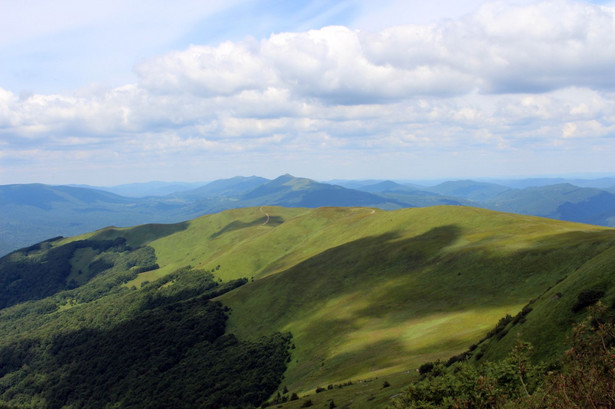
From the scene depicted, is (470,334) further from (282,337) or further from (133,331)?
(133,331)

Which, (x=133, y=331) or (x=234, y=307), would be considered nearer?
(x=234, y=307)

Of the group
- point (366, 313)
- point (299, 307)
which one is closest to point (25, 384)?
point (299, 307)

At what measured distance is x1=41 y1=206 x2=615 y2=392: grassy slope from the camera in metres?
69.6

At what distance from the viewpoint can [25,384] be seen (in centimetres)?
18638

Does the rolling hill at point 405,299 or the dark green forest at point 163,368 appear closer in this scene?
the rolling hill at point 405,299

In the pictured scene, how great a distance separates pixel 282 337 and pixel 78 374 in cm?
11780

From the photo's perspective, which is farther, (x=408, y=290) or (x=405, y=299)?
(x=408, y=290)

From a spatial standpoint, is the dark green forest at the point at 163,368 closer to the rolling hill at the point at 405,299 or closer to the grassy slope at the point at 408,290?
the rolling hill at the point at 405,299

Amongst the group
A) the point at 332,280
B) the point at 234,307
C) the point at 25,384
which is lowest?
the point at 25,384

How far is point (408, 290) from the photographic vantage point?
102062 mm

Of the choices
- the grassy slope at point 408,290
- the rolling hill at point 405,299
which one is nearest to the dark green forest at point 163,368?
the rolling hill at point 405,299

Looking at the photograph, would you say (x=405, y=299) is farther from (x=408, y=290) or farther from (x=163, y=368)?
(x=163, y=368)

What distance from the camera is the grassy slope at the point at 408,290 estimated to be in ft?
228

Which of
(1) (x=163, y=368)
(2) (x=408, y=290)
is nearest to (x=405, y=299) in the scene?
(2) (x=408, y=290)
